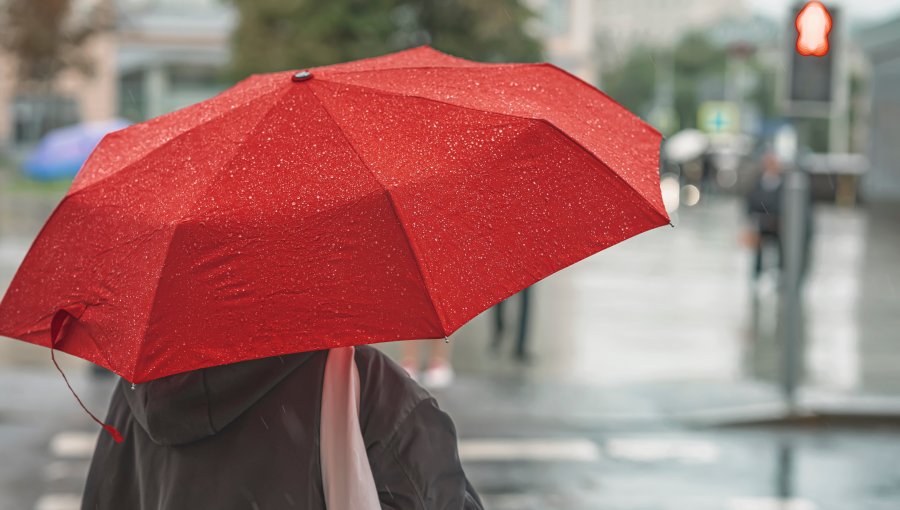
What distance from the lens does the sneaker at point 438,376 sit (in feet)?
31.2

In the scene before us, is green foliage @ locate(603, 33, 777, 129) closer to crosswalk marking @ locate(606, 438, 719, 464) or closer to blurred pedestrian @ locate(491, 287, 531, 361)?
blurred pedestrian @ locate(491, 287, 531, 361)

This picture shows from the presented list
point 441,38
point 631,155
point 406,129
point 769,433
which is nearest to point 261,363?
point 406,129

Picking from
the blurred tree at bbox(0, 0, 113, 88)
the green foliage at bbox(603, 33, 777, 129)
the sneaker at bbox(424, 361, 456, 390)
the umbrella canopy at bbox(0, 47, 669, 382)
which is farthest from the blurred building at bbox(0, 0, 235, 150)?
the green foliage at bbox(603, 33, 777, 129)

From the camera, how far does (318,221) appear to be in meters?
2.28

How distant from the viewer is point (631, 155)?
292 centimetres

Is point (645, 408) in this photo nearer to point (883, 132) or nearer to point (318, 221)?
point (318, 221)

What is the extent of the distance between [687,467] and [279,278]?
550 cm

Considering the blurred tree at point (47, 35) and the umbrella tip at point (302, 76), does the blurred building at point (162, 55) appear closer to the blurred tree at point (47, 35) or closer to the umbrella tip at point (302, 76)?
the blurred tree at point (47, 35)

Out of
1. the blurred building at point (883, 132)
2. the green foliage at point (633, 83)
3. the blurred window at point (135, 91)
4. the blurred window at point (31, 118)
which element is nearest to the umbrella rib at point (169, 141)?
the blurred building at point (883, 132)

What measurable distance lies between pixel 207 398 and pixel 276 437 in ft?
0.45

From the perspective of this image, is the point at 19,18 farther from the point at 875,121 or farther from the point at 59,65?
the point at 875,121

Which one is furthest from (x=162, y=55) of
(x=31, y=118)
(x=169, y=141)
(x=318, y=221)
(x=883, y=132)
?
(x=318, y=221)

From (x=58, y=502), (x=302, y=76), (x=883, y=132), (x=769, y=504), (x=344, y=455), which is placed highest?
(x=883, y=132)

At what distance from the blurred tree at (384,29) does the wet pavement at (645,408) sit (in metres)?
9.48
